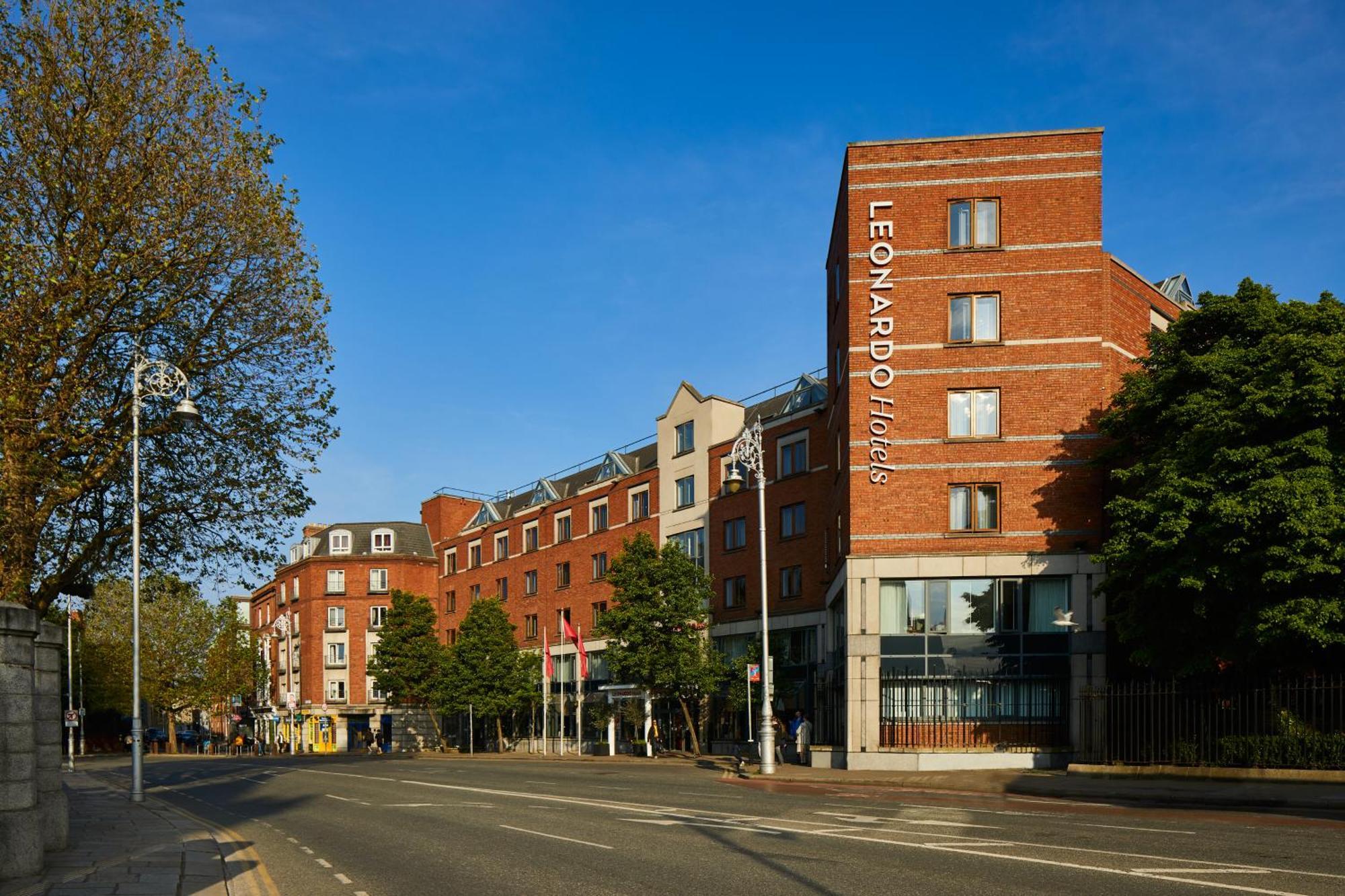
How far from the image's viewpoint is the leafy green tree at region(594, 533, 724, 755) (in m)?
46.8

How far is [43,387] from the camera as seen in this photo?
22.6 metres

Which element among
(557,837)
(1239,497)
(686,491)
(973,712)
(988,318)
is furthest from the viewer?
(686,491)

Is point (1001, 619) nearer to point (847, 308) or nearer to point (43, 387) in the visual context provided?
point (847, 308)

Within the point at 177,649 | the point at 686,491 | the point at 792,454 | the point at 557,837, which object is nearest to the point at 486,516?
the point at 177,649

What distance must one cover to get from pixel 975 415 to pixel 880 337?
3666 millimetres

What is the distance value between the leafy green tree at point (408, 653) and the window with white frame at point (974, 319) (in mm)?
46327

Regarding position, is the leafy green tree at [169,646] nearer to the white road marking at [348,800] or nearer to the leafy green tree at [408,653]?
the leafy green tree at [408,653]

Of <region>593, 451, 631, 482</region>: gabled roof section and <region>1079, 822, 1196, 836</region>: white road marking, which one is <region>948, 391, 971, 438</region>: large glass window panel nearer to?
<region>1079, 822, 1196, 836</region>: white road marking

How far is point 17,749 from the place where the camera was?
12219 millimetres

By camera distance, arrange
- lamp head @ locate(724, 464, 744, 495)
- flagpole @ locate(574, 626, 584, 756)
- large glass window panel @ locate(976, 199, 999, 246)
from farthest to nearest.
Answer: flagpole @ locate(574, 626, 584, 756) → large glass window panel @ locate(976, 199, 999, 246) → lamp head @ locate(724, 464, 744, 495)

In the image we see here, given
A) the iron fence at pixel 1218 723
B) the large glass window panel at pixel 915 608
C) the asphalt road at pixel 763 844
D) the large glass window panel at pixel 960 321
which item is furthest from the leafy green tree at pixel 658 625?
the asphalt road at pixel 763 844

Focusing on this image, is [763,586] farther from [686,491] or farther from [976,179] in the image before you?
[686,491]

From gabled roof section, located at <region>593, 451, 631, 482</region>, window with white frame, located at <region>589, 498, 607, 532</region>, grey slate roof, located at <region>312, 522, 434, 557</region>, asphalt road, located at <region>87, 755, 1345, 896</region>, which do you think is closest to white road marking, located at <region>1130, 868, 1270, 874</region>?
asphalt road, located at <region>87, 755, 1345, 896</region>

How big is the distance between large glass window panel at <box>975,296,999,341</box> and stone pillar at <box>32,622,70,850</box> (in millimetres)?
26873
